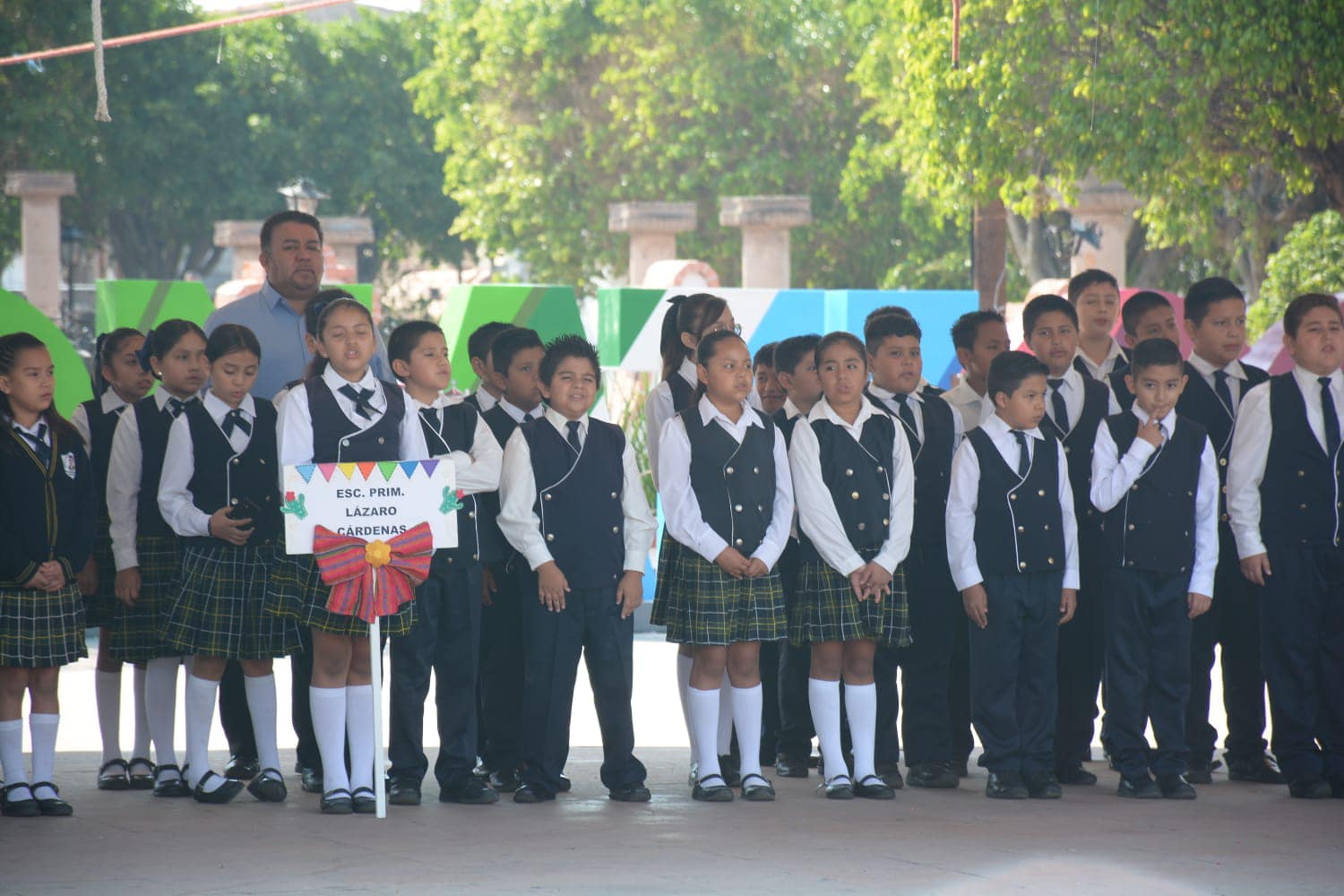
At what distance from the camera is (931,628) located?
22.9ft

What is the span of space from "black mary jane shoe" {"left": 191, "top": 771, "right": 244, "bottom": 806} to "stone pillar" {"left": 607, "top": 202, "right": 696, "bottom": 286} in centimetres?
1628

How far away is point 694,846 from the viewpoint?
5617 mm

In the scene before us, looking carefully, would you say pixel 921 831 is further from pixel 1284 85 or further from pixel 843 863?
pixel 1284 85

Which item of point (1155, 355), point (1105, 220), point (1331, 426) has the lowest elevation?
point (1331, 426)

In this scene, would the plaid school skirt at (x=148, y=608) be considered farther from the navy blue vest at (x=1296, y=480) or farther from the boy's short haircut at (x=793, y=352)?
the navy blue vest at (x=1296, y=480)

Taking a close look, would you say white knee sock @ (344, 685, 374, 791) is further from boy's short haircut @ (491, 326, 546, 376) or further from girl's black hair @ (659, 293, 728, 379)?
girl's black hair @ (659, 293, 728, 379)

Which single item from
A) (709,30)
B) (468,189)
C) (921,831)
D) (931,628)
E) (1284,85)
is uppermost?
(709,30)

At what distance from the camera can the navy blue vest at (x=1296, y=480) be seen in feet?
22.1

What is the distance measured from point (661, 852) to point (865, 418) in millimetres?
2001

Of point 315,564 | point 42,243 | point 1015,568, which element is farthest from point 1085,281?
point 42,243

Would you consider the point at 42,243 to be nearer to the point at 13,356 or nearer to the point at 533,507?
the point at 13,356

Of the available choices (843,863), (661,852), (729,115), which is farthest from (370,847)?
(729,115)

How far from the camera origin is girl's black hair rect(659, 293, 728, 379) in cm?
719

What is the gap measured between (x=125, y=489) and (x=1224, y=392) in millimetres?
4357
